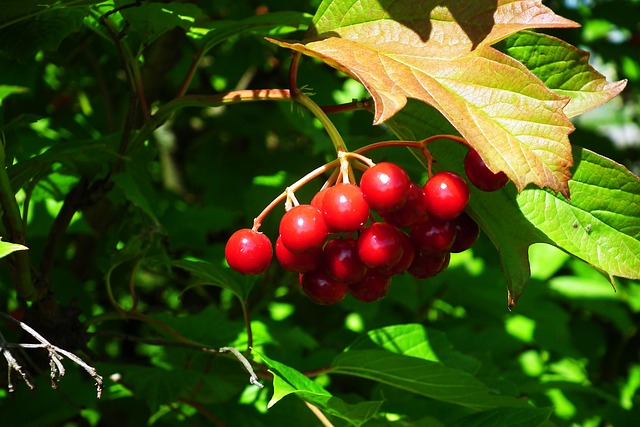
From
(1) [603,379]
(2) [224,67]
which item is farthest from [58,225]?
(1) [603,379]

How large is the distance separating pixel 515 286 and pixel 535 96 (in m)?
0.31

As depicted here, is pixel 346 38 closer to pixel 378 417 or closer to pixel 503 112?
pixel 503 112

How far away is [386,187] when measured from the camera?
104 centimetres

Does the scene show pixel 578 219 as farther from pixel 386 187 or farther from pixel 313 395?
pixel 313 395

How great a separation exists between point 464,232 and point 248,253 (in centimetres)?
34

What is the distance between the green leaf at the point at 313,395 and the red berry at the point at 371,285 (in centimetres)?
17

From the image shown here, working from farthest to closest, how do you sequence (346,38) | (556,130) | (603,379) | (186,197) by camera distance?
(186,197), (603,379), (346,38), (556,130)

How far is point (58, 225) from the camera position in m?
1.52

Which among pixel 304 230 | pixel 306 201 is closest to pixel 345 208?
pixel 304 230

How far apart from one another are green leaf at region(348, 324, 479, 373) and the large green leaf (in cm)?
51

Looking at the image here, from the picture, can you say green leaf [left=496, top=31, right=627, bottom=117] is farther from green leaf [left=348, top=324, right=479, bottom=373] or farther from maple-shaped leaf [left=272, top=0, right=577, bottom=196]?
green leaf [left=348, top=324, right=479, bottom=373]

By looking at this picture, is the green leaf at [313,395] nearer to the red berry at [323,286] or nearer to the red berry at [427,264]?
the red berry at [323,286]

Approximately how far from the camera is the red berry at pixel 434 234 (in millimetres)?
1136

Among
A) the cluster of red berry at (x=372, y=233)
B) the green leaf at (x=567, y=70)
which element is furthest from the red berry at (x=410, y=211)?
the green leaf at (x=567, y=70)
